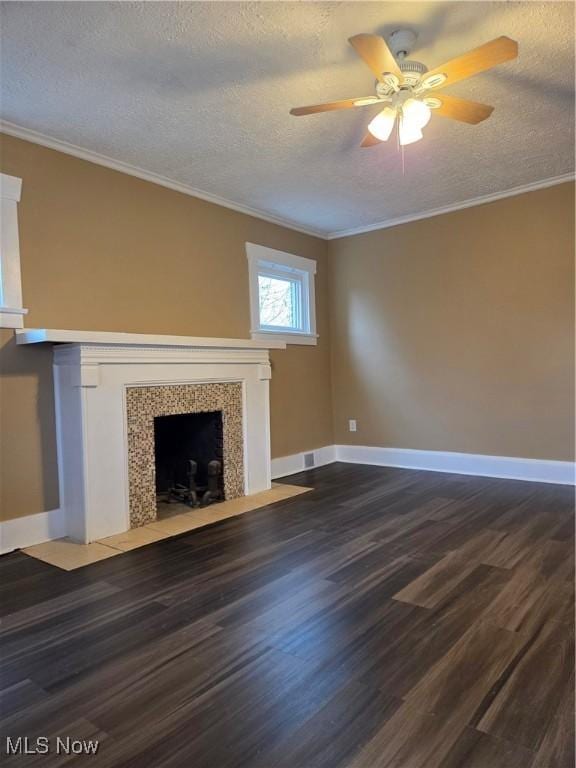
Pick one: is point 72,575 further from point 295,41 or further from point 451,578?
point 295,41

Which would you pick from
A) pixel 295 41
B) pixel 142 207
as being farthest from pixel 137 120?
pixel 295 41

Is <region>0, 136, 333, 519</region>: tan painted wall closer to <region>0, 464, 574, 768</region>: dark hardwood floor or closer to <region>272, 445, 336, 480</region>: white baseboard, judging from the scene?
<region>272, 445, 336, 480</region>: white baseboard

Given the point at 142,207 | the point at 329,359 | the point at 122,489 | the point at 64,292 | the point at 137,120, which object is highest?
the point at 137,120

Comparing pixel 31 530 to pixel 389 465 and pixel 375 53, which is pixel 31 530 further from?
pixel 389 465

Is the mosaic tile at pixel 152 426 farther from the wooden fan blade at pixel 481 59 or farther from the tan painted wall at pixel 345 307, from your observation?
the wooden fan blade at pixel 481 59

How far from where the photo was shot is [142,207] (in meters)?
3.67

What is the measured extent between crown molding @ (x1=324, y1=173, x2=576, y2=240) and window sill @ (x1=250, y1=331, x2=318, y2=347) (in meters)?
1.16

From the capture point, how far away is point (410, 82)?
2.26 metres

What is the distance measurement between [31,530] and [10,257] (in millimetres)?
1662

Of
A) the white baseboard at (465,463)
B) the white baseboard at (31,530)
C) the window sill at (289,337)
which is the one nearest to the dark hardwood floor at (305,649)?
the white baseboard at (31,530)

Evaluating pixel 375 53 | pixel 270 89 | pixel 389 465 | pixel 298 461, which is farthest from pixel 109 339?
pixel 389 465

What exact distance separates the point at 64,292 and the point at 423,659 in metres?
2.90

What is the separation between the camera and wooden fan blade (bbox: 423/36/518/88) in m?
1.80

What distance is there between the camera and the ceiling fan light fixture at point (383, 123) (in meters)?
2.40
